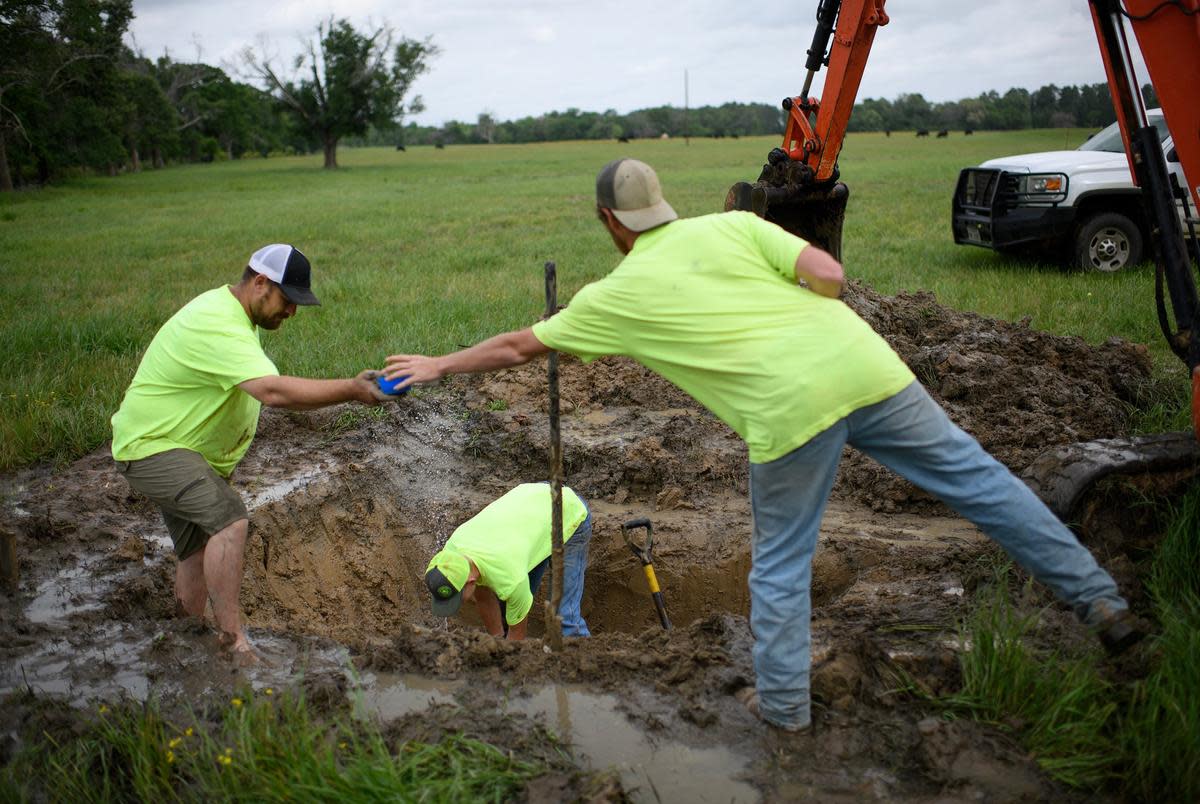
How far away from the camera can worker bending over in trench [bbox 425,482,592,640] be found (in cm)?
499

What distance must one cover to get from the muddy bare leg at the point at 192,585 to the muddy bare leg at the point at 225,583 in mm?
396

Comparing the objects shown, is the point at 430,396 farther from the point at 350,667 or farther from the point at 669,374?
the point at 669,374

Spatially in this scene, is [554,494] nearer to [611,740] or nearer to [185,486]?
[611,740]

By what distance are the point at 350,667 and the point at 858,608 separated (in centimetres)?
240

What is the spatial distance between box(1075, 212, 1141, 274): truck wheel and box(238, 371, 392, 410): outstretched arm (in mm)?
10080

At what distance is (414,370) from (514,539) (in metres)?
1.52

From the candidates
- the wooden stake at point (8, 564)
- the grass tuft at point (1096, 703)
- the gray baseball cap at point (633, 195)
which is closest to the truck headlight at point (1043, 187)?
the grass tuft at point (1096, 703)

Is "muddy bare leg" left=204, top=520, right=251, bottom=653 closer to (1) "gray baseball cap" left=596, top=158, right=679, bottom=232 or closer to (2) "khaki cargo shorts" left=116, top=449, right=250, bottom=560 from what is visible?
(2) "khaki cargo shorts" left=116, top=449, right=250, bottom=560

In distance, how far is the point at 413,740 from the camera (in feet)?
12.1

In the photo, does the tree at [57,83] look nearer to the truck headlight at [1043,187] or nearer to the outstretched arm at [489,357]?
the truck headlight at [1043,187]

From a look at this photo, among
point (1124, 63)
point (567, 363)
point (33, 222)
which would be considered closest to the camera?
point (1124, 63)

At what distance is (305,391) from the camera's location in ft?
14.5

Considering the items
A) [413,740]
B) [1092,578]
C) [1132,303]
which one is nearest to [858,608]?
[1092,578]

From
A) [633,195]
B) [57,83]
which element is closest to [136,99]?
[57,83]
